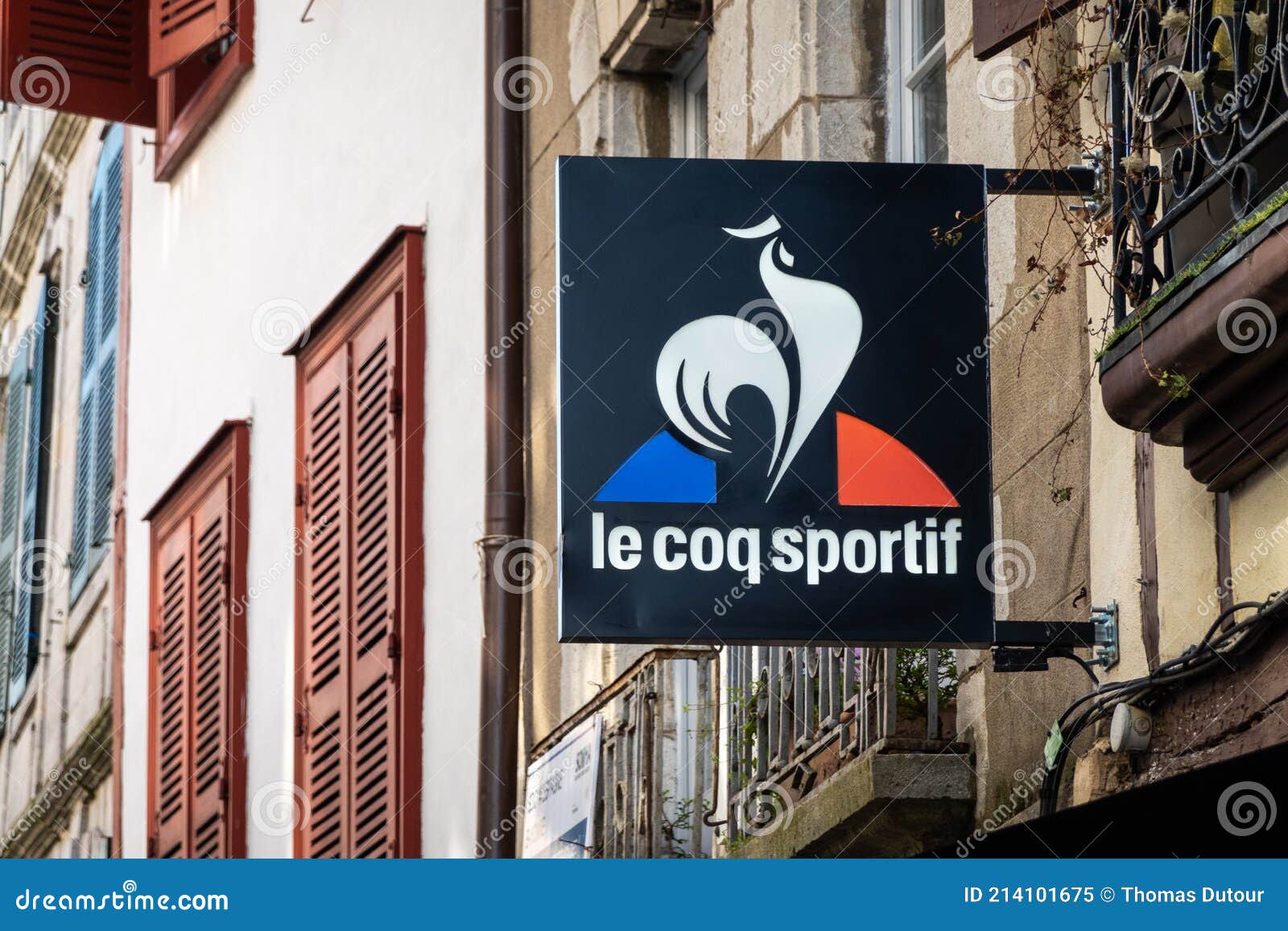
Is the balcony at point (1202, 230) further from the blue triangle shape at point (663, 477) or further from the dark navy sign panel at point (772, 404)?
the blue triangle shape at point (663, 477)

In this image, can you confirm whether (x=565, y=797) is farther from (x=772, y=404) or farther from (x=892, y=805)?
(x=772, y=404)

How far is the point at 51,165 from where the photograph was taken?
2155 centimetres

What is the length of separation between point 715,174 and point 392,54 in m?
6.51

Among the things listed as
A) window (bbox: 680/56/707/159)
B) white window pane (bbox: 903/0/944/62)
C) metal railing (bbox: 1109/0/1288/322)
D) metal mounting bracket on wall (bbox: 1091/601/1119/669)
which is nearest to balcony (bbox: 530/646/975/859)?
metal mounting bracket on wall (bbox: 1091/601/1119/669)

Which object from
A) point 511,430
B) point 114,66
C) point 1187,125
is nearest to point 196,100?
point 114,66

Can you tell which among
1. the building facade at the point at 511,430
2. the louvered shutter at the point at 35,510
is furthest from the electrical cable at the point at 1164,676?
the louvered shutter at the point at 35,510

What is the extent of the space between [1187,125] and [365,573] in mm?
6876

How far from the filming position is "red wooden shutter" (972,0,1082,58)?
226 inches

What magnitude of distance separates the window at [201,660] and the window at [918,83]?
20.5 ft

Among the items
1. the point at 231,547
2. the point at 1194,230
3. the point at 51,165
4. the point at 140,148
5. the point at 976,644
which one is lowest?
the point at 976,644

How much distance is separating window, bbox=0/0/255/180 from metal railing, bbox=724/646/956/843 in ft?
28.1

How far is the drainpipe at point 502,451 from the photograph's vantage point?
405 inches
